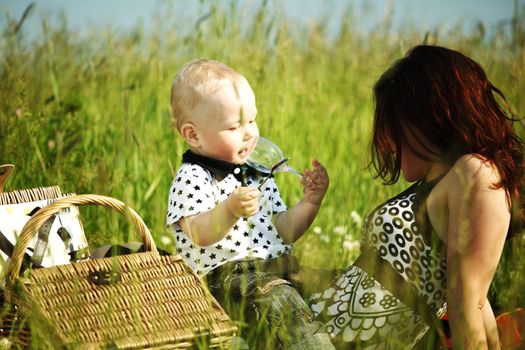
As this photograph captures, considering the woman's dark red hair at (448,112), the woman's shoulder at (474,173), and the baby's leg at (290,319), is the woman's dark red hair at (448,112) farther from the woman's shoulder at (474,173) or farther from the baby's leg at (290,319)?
the baby's leg at (290,319)

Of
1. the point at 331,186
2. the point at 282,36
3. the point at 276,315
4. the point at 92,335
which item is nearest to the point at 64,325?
the point at 92,335

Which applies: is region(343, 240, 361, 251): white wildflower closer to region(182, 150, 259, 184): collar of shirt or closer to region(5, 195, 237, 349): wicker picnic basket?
region(182, 150, 259, 184): collar of shirt

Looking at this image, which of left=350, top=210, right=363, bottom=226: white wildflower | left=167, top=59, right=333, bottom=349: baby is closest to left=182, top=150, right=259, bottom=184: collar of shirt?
left=167, top=59, right=333, bottom=349: baby

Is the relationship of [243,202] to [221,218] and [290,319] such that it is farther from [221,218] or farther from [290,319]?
[290,319]

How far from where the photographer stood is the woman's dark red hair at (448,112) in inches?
95.3

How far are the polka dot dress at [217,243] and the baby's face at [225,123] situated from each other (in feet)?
0.29

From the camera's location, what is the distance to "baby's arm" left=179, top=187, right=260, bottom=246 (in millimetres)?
2572

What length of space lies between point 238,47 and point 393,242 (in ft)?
7.99

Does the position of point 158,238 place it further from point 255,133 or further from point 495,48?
point 495,48

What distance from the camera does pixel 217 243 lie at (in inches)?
111

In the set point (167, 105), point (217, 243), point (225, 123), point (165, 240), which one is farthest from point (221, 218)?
point (167, 105)

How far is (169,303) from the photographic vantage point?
239cm

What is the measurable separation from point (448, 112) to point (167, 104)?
8.04ft

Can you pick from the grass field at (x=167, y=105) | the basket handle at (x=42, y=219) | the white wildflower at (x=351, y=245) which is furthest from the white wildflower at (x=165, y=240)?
the basket handle at (x=42, y=219)
